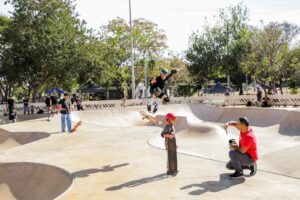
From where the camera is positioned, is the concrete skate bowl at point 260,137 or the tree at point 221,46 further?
the tree at point 221,46

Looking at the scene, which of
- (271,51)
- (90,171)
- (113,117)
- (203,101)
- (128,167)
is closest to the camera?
(90,171)

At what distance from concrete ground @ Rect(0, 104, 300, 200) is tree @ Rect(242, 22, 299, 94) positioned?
26208 mm

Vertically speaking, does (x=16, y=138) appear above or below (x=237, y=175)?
below

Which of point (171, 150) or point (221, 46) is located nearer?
point (171, 150)

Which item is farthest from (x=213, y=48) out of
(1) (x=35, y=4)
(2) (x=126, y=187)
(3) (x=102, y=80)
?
(2) (x=126, y=187)

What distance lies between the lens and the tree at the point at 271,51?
42219 millimetres

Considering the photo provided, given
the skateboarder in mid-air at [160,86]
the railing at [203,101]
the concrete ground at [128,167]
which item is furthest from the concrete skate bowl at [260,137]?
the railing at [203,101]

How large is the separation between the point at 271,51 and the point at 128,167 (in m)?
37.0

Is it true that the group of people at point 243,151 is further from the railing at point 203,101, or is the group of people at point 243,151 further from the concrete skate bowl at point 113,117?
the railing at point 203,101

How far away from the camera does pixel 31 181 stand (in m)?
9.39

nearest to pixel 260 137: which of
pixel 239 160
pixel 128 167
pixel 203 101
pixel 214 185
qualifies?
pixel 128 167

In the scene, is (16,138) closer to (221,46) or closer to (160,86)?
(160,86)

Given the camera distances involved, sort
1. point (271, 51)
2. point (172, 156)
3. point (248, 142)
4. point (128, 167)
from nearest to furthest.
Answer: point (248, 142), point (172, 156), point (128, 167), point (271, 51)

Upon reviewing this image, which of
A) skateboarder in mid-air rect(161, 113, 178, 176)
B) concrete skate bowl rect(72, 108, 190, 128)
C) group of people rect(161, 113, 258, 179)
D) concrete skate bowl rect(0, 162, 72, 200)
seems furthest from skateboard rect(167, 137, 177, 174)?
concrete skate bowl rect(72, 108, 190, 128)
